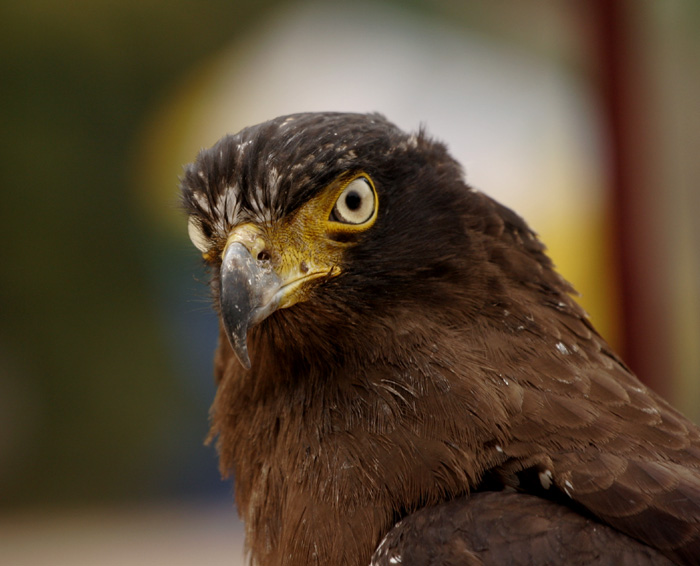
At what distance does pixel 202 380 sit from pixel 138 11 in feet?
8.86

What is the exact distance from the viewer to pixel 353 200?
2.12m

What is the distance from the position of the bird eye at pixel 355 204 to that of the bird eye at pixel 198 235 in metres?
0.43

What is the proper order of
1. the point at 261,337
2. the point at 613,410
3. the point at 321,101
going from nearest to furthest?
the point at 613,410 → the point at 261,337 → the point at 321,101

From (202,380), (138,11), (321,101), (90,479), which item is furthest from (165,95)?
(90,479)

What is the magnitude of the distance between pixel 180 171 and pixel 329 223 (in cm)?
341

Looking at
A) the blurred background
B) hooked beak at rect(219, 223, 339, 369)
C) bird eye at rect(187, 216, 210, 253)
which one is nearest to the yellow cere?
hooked beak at rect(219, 223, 339, 369)

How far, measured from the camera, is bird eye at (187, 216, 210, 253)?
89.3 inches

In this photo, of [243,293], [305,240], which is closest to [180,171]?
[305,240]

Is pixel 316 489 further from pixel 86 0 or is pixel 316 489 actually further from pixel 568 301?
pixel 86 0

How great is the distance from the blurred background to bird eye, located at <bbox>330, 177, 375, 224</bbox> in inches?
125

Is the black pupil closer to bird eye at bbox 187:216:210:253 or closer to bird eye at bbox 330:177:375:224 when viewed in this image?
→ bird eye at bbox 330:177:375:224

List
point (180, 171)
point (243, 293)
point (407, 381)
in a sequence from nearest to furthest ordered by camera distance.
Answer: point (243, 293), point (407, 381), point (180, 171)

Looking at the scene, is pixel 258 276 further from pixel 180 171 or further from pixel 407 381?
pixel 180 171

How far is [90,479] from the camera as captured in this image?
5.76m
